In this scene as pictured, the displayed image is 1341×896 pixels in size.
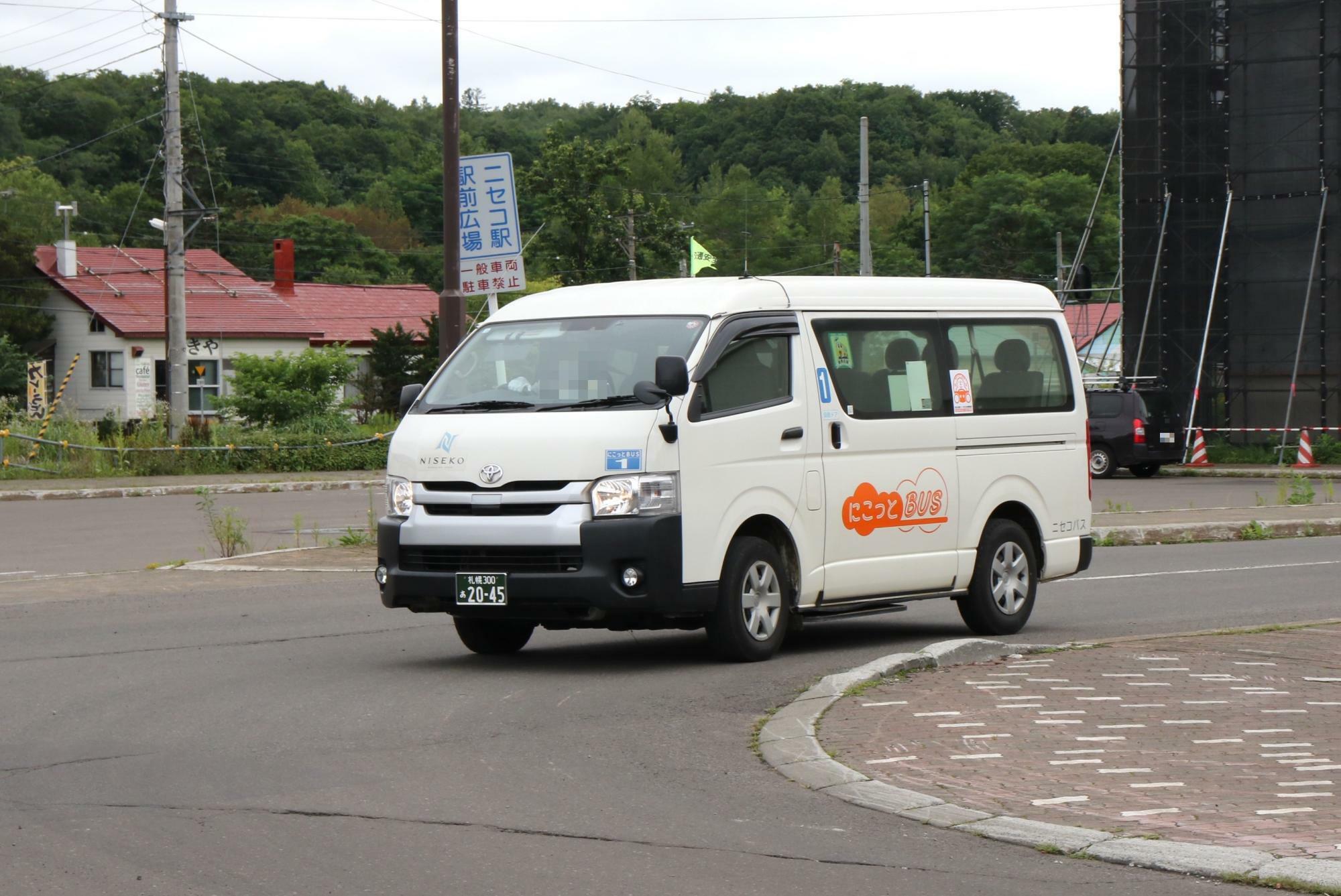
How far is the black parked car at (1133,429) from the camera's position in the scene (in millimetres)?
37031

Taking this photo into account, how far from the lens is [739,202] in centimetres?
9862

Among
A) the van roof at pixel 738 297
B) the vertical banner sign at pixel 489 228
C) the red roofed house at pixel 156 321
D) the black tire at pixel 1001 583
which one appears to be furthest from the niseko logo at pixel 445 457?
the red roofed house at pixel 156 321

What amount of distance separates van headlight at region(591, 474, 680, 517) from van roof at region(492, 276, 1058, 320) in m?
1.22

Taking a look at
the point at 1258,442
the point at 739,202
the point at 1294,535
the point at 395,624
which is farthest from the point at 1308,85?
the point at 739,202

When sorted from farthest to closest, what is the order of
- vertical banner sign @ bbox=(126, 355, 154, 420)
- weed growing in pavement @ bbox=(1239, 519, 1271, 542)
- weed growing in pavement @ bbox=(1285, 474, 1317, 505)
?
vertical banner sign @ bbox=(126, 355, 154, 420), weed growing in pavement @ bbox=(1285, 474, 1317, 505), weed growing in pavement @ bbox=(1239, 519, 1271, 542)

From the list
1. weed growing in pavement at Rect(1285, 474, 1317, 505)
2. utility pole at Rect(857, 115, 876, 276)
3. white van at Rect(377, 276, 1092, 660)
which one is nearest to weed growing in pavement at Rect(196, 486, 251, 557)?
white van at Rect(377, 276, 1092, 660)

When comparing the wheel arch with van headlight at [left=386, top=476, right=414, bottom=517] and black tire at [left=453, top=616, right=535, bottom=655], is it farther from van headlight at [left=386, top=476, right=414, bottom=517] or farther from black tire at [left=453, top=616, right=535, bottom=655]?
van headlight at [left=386, top=476, right=414, bottom=517]

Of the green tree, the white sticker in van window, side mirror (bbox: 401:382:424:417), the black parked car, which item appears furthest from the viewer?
the green tree

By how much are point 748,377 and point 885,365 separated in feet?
4.17

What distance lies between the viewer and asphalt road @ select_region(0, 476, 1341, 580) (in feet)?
63.2

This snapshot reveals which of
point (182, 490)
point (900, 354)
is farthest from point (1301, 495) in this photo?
point (182, 490)

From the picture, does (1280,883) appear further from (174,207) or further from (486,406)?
(174,207)

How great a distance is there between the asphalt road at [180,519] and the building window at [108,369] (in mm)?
34880

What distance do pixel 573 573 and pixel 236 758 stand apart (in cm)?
257
